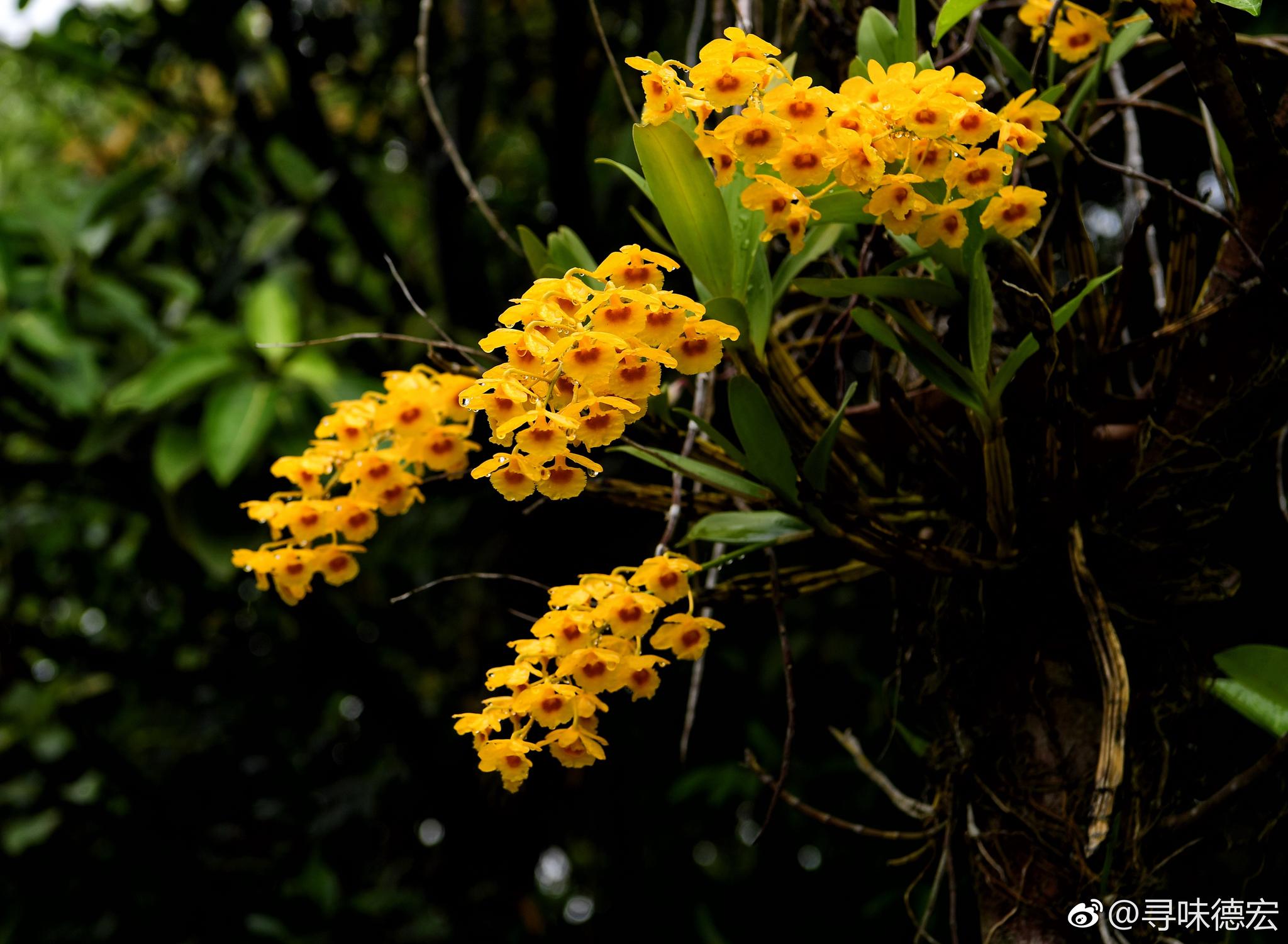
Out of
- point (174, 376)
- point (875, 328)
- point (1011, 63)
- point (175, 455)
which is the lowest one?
point (175, 455)

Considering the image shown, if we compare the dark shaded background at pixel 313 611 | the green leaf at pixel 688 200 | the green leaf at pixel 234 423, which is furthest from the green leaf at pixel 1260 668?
the green leaf at pixel 234 423

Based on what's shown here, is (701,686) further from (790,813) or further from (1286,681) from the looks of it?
(1286,681)

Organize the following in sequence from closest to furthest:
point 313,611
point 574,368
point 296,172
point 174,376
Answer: point 574,368 < point 174,376 < point 313,611 < point 296,172

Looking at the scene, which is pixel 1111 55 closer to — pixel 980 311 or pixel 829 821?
pixel 980 311

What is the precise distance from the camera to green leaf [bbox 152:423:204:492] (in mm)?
1379

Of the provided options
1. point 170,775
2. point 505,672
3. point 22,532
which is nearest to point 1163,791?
point 505,672

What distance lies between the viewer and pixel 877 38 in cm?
73

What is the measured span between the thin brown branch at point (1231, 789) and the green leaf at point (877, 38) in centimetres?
52

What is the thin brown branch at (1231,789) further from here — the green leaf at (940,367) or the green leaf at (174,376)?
the green leaf at (174,376)

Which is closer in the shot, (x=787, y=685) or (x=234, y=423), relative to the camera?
(x=787, y=685)

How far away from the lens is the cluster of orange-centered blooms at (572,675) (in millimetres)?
554

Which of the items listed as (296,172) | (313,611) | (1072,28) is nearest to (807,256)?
(1072,28)

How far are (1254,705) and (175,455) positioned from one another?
1340 millimetres

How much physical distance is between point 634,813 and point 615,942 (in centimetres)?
25
